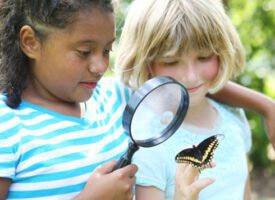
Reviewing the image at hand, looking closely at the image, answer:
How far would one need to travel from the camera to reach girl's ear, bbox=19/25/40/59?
2.09 m

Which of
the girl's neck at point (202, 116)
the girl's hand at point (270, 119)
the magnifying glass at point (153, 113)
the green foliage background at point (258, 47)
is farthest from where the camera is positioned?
the green foliage background at point (258, 47)

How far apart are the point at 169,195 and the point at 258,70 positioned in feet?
14.0

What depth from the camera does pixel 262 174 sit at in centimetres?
627

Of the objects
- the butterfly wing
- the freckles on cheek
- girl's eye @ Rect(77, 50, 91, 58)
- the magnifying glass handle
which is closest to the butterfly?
the butterfly wing

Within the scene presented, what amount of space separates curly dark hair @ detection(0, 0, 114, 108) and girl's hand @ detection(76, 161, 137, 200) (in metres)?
0.43

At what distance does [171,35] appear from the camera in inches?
88.9

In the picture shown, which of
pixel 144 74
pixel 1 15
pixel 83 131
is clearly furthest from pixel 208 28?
pixel 1 15

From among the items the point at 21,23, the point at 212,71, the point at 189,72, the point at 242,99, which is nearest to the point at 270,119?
the point at 242,99

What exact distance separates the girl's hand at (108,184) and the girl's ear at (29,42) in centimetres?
53

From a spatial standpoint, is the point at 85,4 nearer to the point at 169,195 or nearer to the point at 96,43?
the point at 96,43

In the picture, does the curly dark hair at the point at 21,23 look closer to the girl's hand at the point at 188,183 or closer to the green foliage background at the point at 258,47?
the girl's hand at the point at 188,183

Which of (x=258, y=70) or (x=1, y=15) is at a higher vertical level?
(x=1, y=15)

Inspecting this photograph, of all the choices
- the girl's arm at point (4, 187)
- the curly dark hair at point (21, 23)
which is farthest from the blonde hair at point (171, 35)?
the girl's arm at point (4, 187)

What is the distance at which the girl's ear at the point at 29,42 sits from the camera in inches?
82.4
